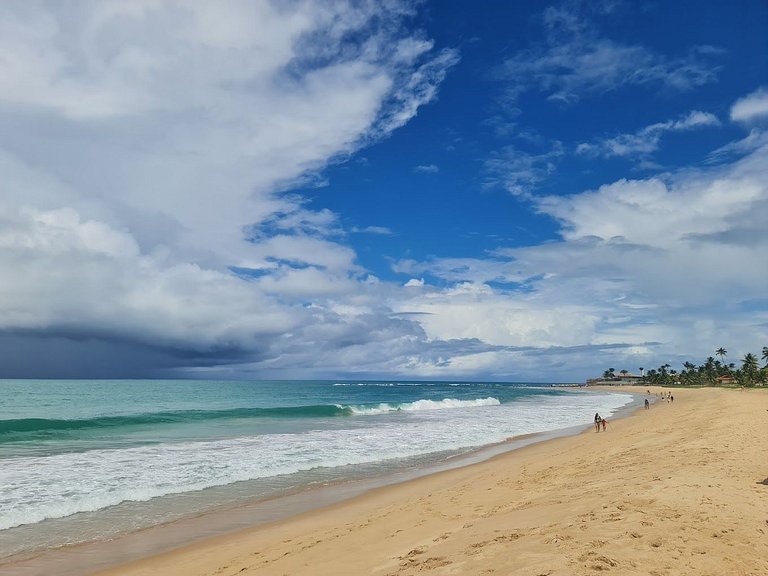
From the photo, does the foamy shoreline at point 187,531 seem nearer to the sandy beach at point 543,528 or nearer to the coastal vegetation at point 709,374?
the sandy beach at point 543,528

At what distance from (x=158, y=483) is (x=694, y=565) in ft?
51.7

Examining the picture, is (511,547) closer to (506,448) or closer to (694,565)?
(694,565)

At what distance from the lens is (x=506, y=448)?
26.0 m

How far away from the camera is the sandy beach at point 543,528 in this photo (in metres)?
6.13

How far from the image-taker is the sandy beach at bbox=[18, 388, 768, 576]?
20.1 ft

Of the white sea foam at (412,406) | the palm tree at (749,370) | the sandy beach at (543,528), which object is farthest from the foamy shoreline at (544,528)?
the palm tree at (749,370)

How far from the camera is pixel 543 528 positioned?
297 inches

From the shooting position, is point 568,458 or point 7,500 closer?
point 7,500

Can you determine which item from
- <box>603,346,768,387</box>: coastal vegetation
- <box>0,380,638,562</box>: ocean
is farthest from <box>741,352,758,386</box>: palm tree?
<box>0,380,638,562</box>: ocean

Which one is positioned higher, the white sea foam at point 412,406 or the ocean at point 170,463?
the ocean at point 170,463

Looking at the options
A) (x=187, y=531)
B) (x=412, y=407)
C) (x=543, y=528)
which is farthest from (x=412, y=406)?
(x=543, y=528)

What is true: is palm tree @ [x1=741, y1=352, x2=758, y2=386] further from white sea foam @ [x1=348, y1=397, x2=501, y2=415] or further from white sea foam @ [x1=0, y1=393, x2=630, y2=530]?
white sea foam @ [x1=0, y1=393, x2=630, y2=530]

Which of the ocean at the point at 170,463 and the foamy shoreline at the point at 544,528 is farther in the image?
the ocean at the point at 170,463

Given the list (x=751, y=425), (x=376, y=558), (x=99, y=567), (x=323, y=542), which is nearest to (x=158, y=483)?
(x=99, y=567)
